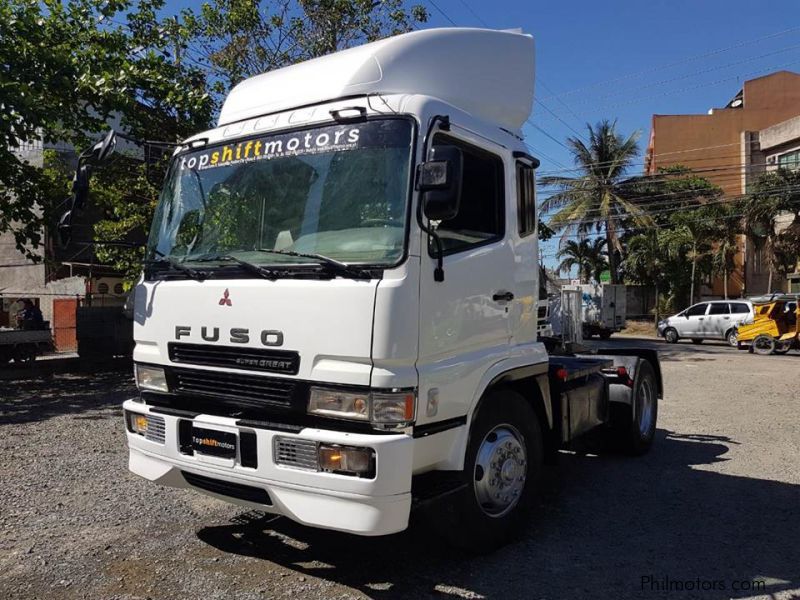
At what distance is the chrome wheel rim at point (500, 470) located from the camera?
13.1ft

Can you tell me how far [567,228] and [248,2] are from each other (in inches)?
904

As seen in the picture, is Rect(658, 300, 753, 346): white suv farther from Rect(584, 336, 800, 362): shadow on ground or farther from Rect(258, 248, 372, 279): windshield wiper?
Rect(258, 248, 372, 279): windshield wiper

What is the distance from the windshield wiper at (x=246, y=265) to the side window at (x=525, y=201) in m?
1.78

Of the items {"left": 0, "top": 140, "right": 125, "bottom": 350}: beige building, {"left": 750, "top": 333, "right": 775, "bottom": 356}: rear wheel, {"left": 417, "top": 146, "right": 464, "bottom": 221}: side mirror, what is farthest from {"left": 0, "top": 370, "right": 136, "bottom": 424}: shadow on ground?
→ {"left": 750, "top": 333, "right": 775, "bottom": 356}: rear wheel

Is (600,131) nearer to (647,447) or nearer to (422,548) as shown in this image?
(647,447)

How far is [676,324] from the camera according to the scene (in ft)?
84.1

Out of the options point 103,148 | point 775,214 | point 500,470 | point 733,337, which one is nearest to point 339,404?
point 500,470

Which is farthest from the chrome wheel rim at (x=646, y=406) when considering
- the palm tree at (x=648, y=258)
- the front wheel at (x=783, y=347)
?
the palm tree at (x=648, y=258)

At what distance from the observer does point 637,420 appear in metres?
6.73

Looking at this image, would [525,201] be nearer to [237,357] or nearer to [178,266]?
[237,357]

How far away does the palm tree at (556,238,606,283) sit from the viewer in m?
37.5

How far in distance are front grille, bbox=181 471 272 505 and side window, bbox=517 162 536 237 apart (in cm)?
236

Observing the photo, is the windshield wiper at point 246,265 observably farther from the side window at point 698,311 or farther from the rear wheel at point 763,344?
the side window at point 698,311

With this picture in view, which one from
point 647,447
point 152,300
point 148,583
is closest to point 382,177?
point 152,300
